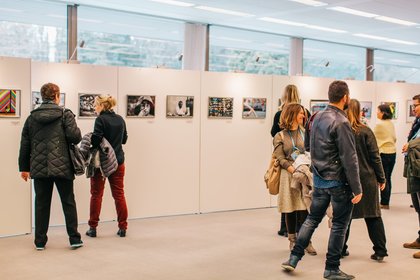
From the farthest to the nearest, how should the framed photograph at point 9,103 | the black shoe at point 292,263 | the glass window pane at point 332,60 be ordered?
the glass window pane at point 332,60 < the framed photograph at point 9,103 < the black shoe at point 292,263

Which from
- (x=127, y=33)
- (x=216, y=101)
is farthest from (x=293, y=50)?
(x=216, y=101)

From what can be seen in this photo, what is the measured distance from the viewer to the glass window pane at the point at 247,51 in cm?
1305

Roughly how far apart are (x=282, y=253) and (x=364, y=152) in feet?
4.99

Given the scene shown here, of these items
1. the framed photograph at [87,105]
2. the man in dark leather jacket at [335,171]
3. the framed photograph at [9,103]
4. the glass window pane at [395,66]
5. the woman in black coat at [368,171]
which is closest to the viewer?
the man in dark leather jacket at [335,171]

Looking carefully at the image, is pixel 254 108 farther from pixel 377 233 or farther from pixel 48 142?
pixel 48 142

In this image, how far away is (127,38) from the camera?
38.5 ft

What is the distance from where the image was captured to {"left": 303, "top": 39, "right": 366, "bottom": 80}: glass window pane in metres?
14.9

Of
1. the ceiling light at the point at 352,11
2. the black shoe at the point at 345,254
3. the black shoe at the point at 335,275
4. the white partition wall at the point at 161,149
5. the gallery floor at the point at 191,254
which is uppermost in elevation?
the ceiling light at the point at 352,11

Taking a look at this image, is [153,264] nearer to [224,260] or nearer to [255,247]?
[224,260]

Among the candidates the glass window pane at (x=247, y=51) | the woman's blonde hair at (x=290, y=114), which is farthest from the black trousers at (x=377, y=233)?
the glass window pane at (x=247, y=51)

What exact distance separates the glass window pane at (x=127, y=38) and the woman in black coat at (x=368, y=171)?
5904 mm

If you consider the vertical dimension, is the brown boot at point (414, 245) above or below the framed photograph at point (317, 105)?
below

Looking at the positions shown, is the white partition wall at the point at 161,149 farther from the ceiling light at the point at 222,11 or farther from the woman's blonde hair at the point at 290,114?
the woman's blonde hair at the point at 290,114

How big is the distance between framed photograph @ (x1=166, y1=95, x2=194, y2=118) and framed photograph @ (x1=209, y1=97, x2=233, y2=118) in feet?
1.13
